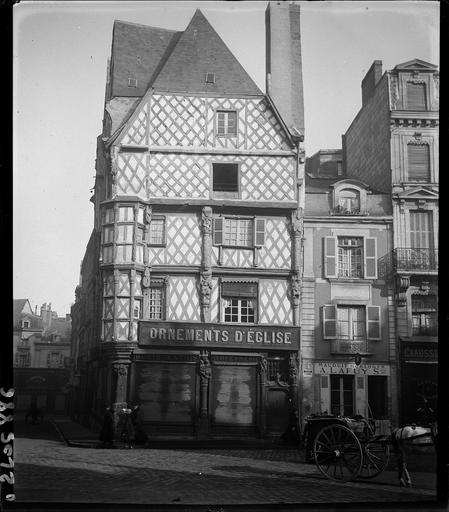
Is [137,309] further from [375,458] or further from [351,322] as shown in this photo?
[375,458]

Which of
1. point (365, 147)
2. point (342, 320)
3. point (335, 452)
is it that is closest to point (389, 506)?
point (335, 452)

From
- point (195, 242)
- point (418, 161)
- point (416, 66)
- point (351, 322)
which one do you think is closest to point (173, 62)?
point (195, 242)

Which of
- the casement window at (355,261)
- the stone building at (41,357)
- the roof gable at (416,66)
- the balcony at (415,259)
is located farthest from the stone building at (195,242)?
the balcony at (415,259)

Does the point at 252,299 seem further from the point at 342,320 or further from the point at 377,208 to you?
the point at 377,208

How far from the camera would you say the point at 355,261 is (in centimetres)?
1150

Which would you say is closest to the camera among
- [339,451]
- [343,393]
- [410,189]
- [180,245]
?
[339,451]

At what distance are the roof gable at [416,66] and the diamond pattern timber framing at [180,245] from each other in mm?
4030

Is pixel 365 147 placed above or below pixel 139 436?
above

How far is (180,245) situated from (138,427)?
295 centimetres

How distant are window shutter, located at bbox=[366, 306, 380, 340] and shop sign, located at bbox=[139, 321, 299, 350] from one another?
1238 mm

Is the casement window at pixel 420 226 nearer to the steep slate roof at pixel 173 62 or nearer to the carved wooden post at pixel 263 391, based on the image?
the carved wooden post at pixel 263 391

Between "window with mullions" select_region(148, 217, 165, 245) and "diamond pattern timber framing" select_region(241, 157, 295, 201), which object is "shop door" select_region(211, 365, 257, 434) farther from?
"diamond pattern timber framing" select_region(241, 157, 295, 201)

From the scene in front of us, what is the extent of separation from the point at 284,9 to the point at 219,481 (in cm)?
681
